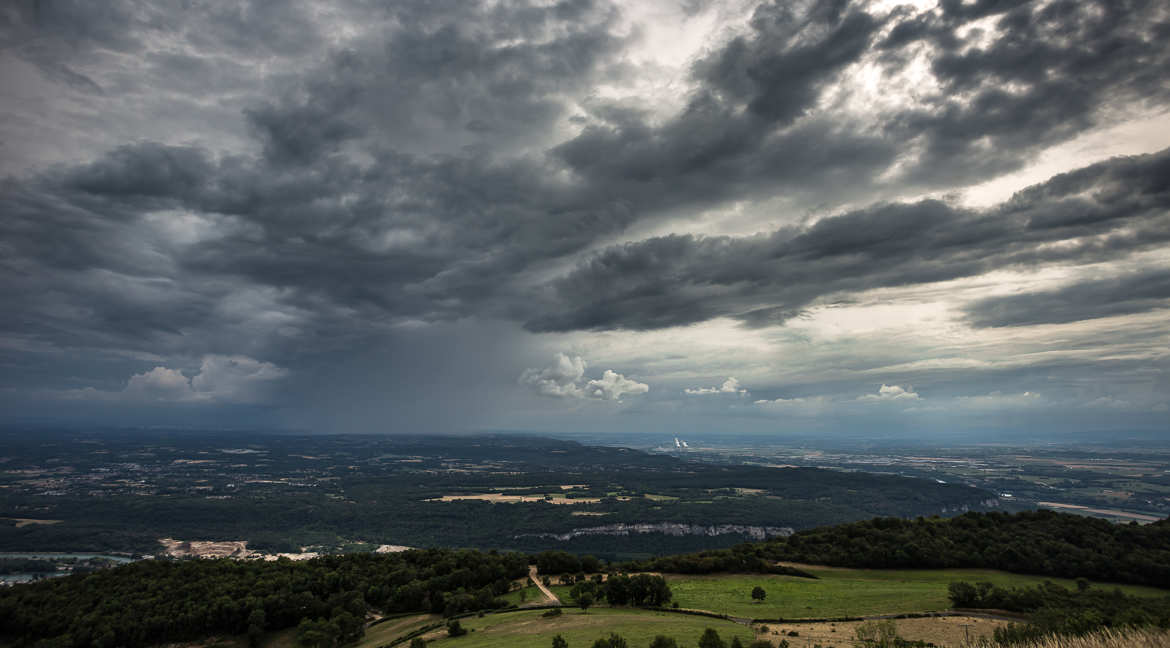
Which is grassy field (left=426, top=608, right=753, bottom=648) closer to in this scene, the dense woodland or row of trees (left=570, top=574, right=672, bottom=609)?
row of trees (left=570, top=574, right=672, bottom=609)

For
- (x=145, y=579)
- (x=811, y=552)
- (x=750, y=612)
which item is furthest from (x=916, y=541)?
(x=145, y=579)

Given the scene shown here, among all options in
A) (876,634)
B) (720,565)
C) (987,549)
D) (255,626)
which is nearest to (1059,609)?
(876,634)

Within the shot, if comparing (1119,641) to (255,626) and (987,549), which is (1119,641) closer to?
(987,549)

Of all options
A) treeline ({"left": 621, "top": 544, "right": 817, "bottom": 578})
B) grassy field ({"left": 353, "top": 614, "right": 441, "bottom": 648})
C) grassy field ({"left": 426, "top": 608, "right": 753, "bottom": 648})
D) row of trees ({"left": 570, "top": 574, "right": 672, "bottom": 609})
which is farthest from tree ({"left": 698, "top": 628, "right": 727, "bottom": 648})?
treeline ({"left": 621, "top": 544, "right": 817, "bottom": 578})

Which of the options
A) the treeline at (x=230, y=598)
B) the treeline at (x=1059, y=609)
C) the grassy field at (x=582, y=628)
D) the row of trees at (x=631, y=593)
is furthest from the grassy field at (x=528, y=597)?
the treeline at (x=1059, y=609)

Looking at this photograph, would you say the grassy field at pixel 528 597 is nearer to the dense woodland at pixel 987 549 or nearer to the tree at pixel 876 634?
the dense woodland at pixel 987 549

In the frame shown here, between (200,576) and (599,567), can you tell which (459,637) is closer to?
(599,567)

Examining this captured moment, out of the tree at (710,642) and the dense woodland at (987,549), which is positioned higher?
the tree at (710,642)
